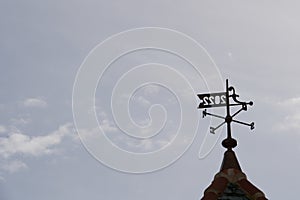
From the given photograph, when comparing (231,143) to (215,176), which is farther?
(231,143)

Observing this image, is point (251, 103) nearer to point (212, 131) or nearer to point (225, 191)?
point (212, 131)

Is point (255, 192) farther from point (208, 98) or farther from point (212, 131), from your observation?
point (208, 98)

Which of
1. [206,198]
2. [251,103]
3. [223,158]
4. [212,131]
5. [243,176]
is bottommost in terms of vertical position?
[206,198]

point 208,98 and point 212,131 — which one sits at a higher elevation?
point 208,98

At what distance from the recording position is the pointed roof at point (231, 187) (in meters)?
6.48

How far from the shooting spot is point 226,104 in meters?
7.39

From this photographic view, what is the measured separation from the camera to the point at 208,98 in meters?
7.61

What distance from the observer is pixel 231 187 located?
6.65 m

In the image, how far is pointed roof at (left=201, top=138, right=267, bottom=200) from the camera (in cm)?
648

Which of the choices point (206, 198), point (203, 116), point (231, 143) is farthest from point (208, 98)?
point (206, 198)

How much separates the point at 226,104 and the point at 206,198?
69.8 inches

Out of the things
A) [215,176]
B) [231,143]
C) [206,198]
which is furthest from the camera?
[231,143]

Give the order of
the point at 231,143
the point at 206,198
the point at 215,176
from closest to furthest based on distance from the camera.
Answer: the point at 206,198
the point at 215,176
the point at 231,143

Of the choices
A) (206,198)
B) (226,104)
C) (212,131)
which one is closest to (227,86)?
(226,104)
